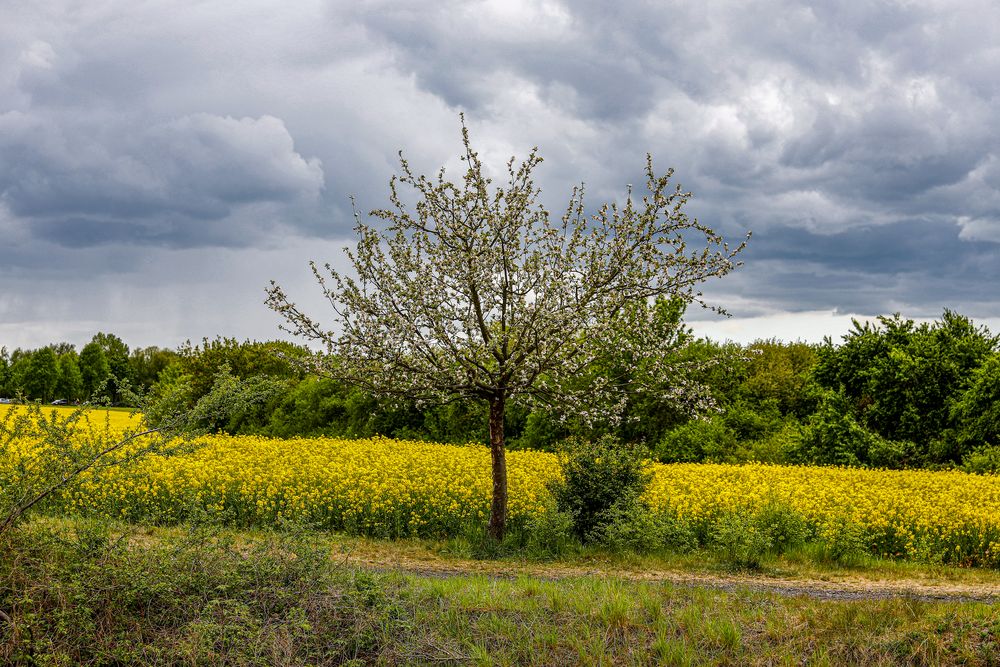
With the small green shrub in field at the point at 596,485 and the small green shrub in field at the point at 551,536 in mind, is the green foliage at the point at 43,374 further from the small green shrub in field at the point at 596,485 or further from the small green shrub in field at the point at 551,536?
the small green shrub in field at the point at 551,536

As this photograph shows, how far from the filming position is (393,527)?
1570 cm

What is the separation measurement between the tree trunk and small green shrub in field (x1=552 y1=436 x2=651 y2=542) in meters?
1.23

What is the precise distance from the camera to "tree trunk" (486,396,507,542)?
14.7m

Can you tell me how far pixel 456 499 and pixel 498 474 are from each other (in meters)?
2.07

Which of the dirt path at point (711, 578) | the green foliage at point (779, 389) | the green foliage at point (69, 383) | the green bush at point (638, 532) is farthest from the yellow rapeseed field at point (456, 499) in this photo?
the green foliage at point (69, 383)

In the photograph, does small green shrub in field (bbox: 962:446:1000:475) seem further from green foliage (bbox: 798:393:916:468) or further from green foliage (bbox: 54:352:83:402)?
green foliage (bbox: 54:352:83:402)

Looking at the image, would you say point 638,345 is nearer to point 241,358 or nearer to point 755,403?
point 755,403

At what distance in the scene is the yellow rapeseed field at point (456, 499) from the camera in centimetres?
1567

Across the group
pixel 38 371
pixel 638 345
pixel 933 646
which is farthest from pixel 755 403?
pixel 38 371

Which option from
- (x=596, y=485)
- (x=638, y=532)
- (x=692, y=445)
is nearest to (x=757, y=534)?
(x=638, y=532)

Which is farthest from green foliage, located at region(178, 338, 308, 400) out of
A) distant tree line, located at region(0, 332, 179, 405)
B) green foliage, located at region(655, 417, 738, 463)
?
distant tree line, located at region(0, 332, 179, 405)

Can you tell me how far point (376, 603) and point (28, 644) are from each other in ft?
11.5

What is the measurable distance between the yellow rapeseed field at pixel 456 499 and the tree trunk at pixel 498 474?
87 cm

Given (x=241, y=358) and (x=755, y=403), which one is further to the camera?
(x=241, y=358)
